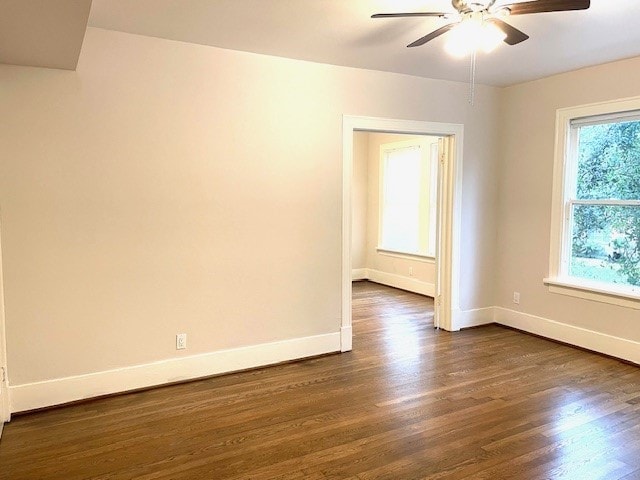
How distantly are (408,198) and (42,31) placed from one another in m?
5.42

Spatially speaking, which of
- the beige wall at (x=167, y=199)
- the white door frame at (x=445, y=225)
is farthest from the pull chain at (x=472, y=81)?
the beige wall at (x=167, y=199)

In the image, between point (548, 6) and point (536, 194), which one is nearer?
point (548, 6)

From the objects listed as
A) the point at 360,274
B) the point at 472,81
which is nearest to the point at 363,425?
the point at 472,81

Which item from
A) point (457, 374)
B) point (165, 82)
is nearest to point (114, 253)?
point (165, 82)

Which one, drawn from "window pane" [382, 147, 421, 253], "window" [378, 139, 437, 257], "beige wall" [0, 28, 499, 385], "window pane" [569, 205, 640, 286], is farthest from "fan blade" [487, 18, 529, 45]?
"window pane" [382, 147, 421, 253]

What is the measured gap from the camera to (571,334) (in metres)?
4.27

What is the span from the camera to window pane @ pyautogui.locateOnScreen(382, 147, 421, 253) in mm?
6754

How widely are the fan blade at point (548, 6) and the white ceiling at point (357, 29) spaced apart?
409mm

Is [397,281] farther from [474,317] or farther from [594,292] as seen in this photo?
[594,292]

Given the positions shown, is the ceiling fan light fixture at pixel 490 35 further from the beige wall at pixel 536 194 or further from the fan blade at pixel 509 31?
the beige wall at pixel 536 194

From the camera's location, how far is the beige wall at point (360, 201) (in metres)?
7.60

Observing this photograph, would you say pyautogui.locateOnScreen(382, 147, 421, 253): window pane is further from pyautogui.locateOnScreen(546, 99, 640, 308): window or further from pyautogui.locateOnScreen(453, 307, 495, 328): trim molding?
pyautogui.locateOnScreen(546, 99, 640, 308): window

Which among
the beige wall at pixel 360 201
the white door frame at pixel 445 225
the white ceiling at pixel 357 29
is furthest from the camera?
the beige wall at pixel 360 201

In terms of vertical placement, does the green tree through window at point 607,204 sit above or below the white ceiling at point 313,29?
below
